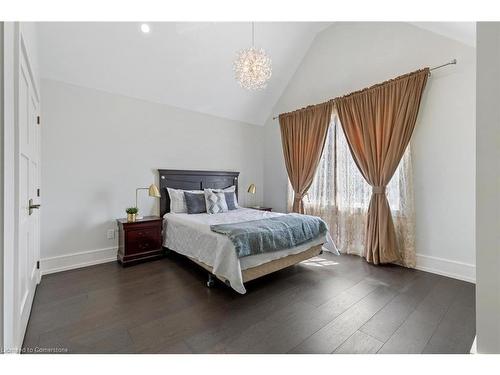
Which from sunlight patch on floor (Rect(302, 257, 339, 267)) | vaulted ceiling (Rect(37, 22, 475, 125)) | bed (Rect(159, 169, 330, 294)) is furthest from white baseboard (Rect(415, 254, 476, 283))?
vaulted ceiling (Rect(37, 22, 475, 125))

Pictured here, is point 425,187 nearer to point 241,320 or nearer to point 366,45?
point 366,45

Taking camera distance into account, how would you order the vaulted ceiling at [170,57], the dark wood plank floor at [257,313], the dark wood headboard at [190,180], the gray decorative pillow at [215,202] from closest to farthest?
the dark wood plank floor at [257,313] < the vaulted ceiling at [170,57] < the gray decorative pillow at [215,202] < the dark wood headboard at [190,180]

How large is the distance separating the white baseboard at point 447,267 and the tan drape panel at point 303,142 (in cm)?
185

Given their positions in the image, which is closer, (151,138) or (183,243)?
(183,243)

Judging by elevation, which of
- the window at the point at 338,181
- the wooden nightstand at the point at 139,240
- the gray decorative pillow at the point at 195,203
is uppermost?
the window at the point at 338,181

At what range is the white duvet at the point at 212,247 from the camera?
2.03 m

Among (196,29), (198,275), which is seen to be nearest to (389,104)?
(196,29)

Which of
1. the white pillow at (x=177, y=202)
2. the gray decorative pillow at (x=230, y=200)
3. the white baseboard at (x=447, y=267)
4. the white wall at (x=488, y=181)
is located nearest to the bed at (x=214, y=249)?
the white pillow at (x=177, y=202)

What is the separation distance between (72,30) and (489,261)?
397 centimetres

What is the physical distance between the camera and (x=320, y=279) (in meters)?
2.51

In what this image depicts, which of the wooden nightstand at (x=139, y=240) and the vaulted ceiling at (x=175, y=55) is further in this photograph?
the wooden nightstand at (x=139, y=240)

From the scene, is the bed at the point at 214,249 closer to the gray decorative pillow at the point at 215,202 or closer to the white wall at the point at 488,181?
the gray decorative pillow at the point at 215,202

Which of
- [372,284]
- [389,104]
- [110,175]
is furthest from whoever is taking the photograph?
[110,175]

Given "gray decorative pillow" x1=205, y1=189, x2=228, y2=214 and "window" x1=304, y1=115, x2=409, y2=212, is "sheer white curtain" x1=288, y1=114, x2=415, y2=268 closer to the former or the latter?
"window" x1=304, y1=115, x2=409, y2=212
